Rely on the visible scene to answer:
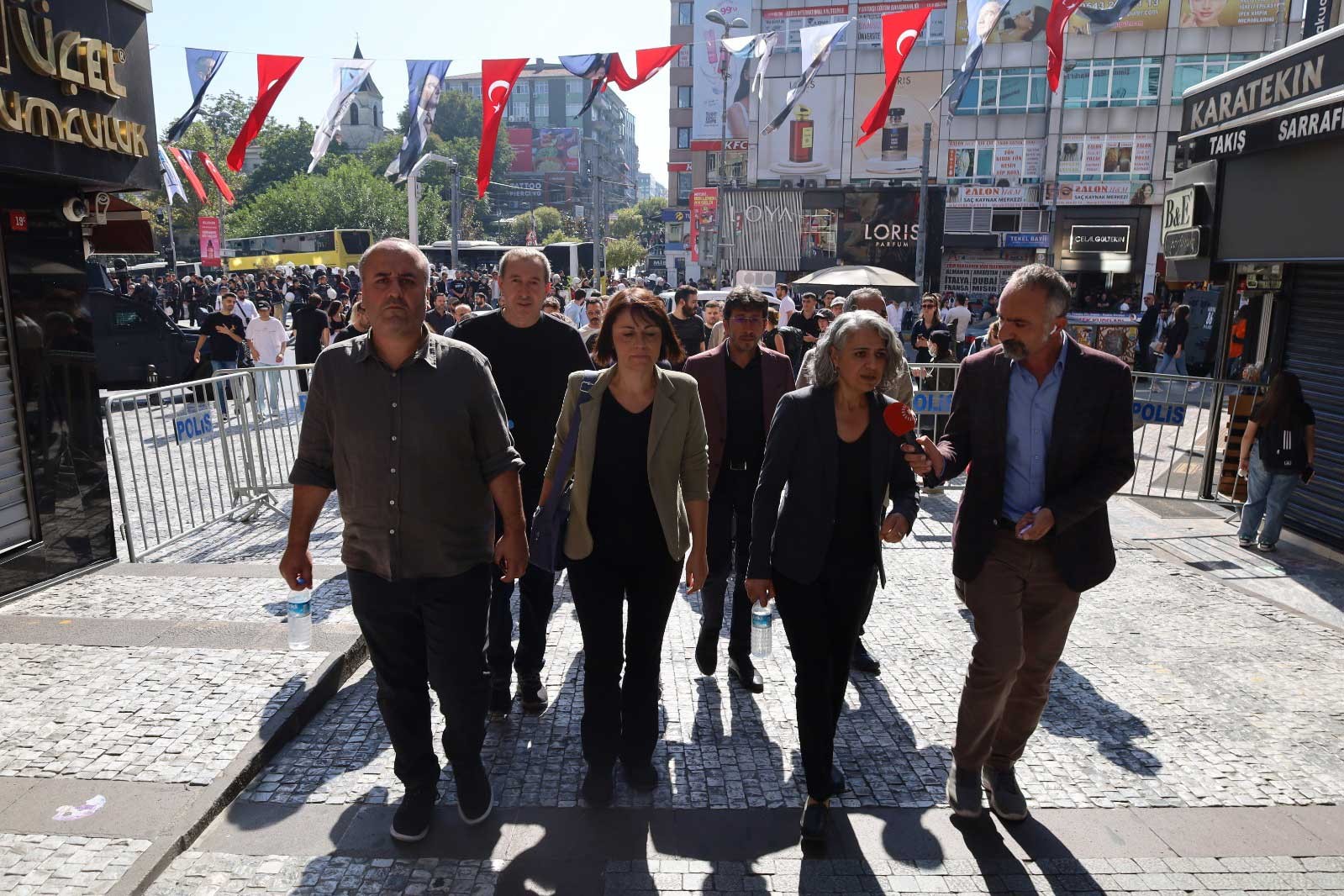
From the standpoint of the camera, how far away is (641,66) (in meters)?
16.9

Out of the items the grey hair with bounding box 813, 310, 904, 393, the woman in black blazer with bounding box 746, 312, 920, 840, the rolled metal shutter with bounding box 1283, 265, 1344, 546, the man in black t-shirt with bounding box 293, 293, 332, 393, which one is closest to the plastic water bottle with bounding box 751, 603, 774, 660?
the woman in black blazer with bounding box 746, 312, 920, 840

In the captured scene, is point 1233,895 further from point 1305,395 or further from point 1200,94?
point 1200,94

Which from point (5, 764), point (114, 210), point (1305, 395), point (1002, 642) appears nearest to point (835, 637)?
point (1002, 642)

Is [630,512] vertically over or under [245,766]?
over

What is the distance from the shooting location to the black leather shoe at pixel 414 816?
3.37 meters

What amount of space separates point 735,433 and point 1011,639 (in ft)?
6.10

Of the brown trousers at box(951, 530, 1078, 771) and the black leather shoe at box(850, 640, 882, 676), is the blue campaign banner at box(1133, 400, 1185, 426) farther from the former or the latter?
the brown trousers at box(951, 530, 1078, 771)

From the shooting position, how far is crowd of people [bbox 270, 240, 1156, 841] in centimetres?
328

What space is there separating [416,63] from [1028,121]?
30214mm

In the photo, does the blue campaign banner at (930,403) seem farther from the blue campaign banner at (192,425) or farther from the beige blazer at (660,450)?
the blue campaign banner at (192,425)

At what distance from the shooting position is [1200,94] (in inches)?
363

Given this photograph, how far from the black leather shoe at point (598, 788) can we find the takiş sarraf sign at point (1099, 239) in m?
41.1

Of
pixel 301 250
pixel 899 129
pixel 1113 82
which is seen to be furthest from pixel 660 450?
pixel 301 250

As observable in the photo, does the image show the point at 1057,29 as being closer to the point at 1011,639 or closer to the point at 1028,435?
the point at 1028,435
